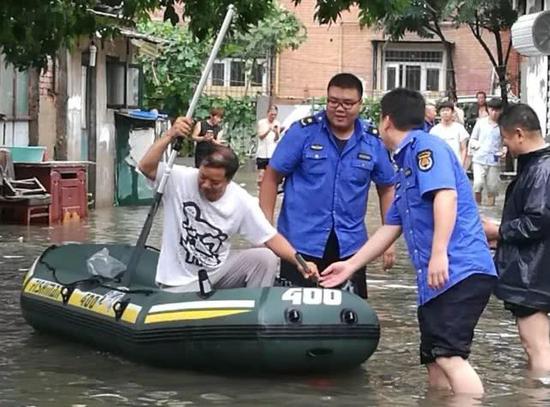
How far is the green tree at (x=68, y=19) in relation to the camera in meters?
11.0

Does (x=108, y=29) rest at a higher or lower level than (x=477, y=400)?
higher

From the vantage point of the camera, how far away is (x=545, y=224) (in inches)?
285

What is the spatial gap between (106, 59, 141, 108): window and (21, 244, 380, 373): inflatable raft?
46.9 feet

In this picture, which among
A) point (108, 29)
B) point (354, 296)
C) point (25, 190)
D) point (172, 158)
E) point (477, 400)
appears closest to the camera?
point (477, 400)

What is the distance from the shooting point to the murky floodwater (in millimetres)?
7164

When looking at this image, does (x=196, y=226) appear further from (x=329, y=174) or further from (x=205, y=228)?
(x=329, y=174)

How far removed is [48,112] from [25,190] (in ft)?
10.0

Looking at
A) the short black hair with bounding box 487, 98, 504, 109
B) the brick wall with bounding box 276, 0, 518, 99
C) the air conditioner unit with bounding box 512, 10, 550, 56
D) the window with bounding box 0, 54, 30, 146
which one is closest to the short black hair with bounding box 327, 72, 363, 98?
the short black hair with bounding box 487, 98, 504, 109

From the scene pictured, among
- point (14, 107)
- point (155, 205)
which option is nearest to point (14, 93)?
point (14, 107)

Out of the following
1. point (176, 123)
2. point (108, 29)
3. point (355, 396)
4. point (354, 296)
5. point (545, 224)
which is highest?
point (108, 29)

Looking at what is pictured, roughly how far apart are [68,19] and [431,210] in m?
5.74

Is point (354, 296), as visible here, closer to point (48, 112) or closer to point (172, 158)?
point (172, 158)

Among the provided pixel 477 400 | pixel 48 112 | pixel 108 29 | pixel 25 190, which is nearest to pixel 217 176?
pixel 477 400

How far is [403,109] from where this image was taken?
670cm
